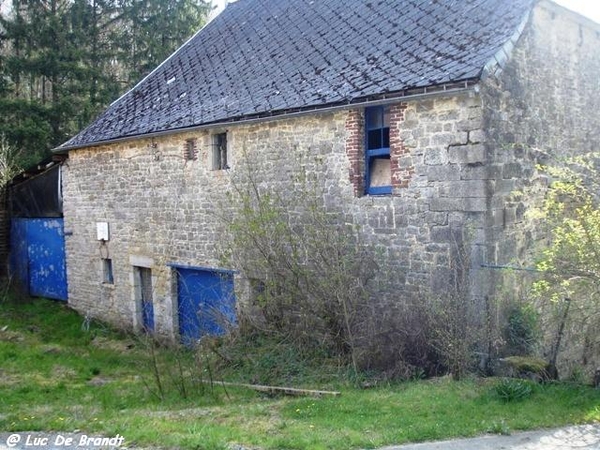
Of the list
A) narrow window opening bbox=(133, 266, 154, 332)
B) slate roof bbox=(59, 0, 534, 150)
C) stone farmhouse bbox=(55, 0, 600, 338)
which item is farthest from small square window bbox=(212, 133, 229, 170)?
narrow window opening bbox=(133, 266, 154, 332)

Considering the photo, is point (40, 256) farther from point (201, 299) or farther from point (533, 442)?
point (533, 442)

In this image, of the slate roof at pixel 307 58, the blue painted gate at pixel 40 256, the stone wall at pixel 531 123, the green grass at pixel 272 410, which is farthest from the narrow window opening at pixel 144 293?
the stone wall at pixel 531 123

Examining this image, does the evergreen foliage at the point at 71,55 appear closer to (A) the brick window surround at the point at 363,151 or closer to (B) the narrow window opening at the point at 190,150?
(B) the narrow window opening at the point at 190,150

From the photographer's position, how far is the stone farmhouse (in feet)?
29.0

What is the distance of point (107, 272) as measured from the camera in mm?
15586

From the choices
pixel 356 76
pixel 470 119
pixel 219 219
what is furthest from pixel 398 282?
pixel 219 219

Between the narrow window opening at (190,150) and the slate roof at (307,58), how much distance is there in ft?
1.59

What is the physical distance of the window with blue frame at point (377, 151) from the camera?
9781 millimetres

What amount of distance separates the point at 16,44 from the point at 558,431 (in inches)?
834

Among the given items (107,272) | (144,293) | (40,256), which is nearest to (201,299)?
(144,293)

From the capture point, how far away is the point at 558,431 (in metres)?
6.11

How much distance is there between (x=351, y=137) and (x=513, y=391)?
472cm

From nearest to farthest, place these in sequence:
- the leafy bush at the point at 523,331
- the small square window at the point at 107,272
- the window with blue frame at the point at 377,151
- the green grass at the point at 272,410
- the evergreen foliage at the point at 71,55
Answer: the green grass at the point at 272,410 < the leafy bush at the point at 523,331 < the window with blue frame at the point at 377,151 < the small square window at the point at 107,272 < the evergreen foliage at the point at 71,55

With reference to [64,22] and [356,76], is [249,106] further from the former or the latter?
[64,22]
